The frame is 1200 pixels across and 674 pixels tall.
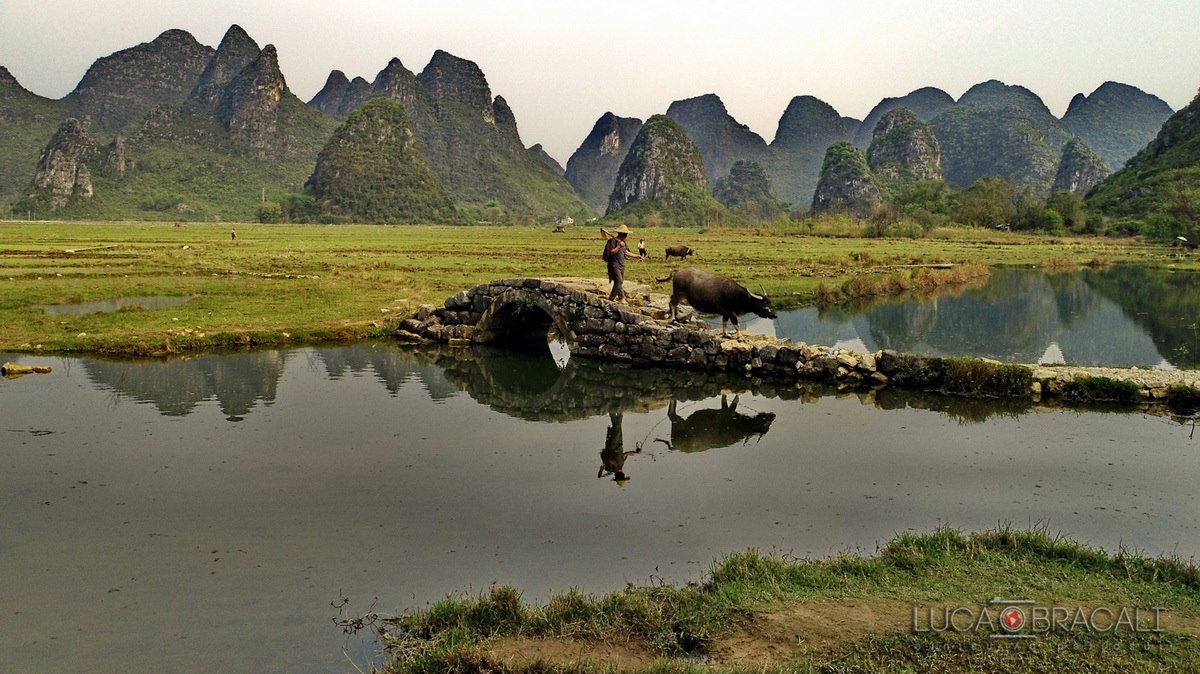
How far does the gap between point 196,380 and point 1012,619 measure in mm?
11932

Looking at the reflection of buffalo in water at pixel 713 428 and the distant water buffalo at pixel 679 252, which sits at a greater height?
the distant water buffalo at pixel 679 252

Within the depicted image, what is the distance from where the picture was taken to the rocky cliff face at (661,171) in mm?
133625

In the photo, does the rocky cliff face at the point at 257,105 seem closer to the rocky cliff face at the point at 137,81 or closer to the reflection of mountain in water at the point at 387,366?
the rocky cliff face at the point at 137,81

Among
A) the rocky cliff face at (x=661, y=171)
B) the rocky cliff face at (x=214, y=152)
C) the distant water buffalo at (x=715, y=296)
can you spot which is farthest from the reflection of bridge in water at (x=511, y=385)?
the rocky cliff face at (x=661, y=171)

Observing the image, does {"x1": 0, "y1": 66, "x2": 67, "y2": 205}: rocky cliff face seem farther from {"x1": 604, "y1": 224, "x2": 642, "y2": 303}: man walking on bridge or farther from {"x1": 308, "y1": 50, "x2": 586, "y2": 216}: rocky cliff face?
{"x1": 604, "y1": 224, "x2": 642, "y2": 303}: man walking on bridge

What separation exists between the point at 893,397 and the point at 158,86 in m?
200

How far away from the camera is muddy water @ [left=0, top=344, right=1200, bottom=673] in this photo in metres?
5.27

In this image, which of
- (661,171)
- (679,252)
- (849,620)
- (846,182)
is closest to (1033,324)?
(679,252)

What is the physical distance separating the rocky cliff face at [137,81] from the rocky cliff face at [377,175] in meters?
65.3

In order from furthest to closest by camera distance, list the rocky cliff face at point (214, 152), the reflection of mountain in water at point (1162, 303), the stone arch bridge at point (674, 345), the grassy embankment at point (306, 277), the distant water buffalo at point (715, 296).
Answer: the rocky cliff face at point (214, 152) → the reflection of mountain in water at point (1162, 303) → the grassy embankment at point (306, 277) → the distant water buffalo at point (715, 296) → the stone arch bridge at point (674, 345)

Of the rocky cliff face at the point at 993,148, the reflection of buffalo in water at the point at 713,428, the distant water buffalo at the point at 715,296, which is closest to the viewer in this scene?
the reflection of buffalo in water at the point at 713,428

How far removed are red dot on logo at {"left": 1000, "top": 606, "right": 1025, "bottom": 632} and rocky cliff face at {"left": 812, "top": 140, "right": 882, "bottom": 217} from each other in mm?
111346

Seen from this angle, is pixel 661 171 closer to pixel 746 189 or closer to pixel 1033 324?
pixel 746 189

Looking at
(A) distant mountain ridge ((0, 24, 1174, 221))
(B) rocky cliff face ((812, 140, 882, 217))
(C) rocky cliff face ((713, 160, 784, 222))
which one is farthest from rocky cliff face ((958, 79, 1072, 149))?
(B) rocky cliff face ((812, 140, 882, 217))
